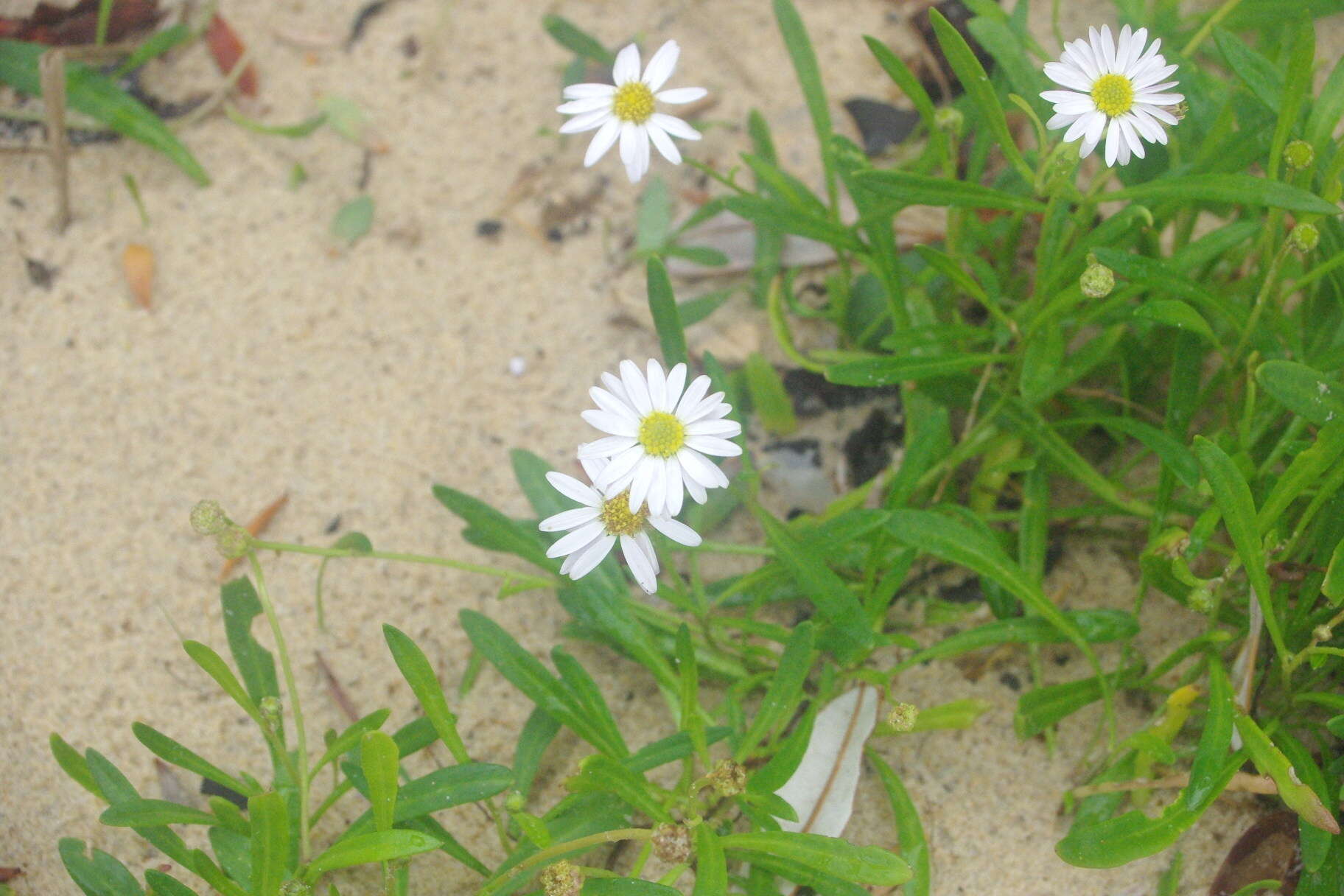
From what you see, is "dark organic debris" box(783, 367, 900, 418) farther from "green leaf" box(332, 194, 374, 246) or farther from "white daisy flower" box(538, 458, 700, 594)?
"green leaf" box(332, 194, 374, 246)

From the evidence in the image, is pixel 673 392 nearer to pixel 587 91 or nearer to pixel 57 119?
pixel 587 91

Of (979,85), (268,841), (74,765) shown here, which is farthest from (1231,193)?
(74,765)

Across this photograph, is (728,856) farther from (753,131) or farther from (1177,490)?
(753,131)

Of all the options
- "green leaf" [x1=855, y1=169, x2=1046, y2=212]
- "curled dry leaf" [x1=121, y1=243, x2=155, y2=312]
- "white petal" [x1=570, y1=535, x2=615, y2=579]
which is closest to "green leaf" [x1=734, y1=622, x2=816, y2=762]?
"white petal" [x1=570, y1=535, x2=615, y2=579]

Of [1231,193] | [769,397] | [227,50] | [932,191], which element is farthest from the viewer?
[227,50]

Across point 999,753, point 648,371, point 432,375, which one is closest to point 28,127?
point 432,375
